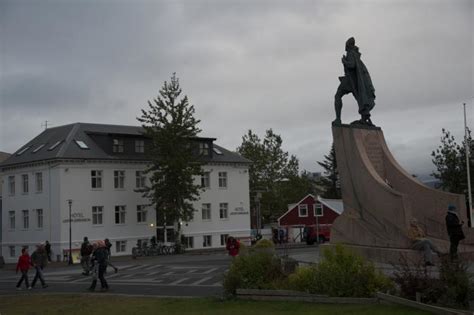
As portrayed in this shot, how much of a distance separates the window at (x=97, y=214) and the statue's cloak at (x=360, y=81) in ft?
121

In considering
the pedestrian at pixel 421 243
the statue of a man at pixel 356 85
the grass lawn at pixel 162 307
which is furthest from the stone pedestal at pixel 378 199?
the grass lawn at pixel 162 307

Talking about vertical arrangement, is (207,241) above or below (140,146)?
below

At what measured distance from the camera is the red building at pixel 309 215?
7025 cm

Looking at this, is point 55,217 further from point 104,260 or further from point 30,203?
point 104,260

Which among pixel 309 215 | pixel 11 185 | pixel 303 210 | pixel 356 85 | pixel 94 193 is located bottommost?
pixel 309 215

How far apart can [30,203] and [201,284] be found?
3994 cm

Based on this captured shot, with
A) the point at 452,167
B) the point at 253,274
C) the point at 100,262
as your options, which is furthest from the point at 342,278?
the point at 452,167

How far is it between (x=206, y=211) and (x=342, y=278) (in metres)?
51.0

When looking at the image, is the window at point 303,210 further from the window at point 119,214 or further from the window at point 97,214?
the window at point 97,214

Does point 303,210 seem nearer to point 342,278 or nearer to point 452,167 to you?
point 452,167

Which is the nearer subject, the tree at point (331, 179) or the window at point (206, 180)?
the window at point (206, 180)

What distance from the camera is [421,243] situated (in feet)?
57.5

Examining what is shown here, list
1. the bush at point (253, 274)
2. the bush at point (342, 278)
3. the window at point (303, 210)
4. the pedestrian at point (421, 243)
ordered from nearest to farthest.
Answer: the bush at point (342, 278), the bush at point (253, 274), the pedestrian at point (421, 243), the window at point (303, 210)

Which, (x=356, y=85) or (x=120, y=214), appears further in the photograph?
(x=120, y=214)
